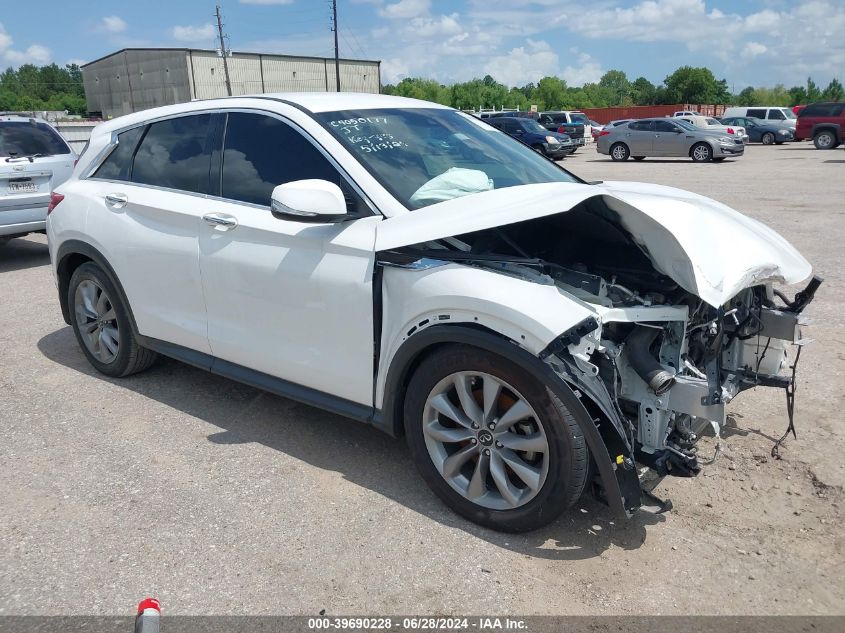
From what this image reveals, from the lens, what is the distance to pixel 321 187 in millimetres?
3289

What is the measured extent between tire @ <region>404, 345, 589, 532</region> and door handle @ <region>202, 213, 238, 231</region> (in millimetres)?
1414

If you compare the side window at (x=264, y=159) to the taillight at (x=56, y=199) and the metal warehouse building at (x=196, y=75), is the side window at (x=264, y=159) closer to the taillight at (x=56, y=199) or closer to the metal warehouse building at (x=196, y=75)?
the taillight at (x=56, y=199)

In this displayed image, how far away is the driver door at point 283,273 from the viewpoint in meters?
3.42

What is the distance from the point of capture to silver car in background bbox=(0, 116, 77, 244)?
868 cm

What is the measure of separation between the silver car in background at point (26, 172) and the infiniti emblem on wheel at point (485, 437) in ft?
25.7

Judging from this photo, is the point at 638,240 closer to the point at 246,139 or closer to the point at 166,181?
the point at 246,139

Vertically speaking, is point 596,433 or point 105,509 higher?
point 596,433

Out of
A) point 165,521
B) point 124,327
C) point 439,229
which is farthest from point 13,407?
point 439,229

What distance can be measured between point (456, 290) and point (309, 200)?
82cm

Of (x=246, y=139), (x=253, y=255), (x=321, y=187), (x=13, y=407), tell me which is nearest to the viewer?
(x=321, y=187)

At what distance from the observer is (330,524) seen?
130 inches

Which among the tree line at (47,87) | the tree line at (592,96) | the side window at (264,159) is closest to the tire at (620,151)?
the side window at (264,159)

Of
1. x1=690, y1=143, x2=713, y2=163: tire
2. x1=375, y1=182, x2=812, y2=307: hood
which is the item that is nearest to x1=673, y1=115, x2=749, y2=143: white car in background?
x1=690, y1=143, x2=713, y2=163: tire

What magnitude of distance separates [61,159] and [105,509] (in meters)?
7.31
